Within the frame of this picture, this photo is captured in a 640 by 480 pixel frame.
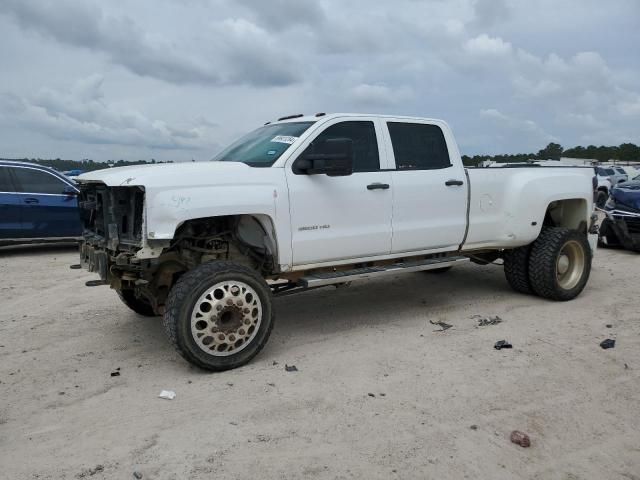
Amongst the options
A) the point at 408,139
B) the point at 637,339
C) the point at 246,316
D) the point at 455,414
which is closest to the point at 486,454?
the point at 455,414

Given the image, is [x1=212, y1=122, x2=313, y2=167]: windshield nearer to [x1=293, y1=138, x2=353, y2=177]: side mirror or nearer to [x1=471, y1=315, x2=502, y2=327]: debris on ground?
[x1=293, y1=138, x2=353, y2=177]: side mirror

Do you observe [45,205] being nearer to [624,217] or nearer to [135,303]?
[135,303]

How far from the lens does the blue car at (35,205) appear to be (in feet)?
33.3

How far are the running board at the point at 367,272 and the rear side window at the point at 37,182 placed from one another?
24.3 feet

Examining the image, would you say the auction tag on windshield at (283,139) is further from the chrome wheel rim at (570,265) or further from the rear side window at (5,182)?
the rear side window at (5,182)

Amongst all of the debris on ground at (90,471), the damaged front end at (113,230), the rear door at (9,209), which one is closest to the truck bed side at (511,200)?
the damaged front end at (113,230)

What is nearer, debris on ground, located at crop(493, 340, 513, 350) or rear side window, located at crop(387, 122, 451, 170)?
debris on ground, located at crop(493, 340, 513, 350)

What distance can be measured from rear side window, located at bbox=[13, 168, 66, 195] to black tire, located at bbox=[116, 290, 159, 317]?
5.68 meters

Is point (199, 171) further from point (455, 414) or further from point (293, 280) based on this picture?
point (455, 414)

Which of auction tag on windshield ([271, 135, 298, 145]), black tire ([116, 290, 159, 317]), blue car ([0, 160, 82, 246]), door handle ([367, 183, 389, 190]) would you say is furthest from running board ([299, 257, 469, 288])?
blue car ([0, 160, 82, 246])

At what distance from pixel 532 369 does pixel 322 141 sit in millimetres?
2611

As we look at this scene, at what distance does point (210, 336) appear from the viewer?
14.3ft

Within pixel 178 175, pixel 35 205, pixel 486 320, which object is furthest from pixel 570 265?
pixel 35 205

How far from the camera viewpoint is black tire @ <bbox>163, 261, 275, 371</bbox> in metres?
4.25
